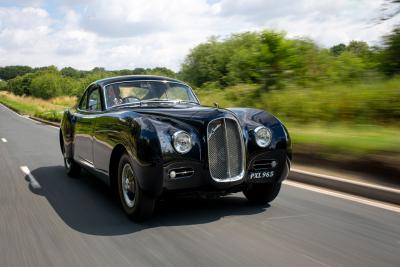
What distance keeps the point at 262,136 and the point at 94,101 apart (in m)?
2.80

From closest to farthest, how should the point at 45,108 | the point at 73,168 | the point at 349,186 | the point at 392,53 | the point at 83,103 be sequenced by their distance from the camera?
the point at 349,186, the point at 83,103, the point at 73,168, the point at 392,53, the point at 45,108

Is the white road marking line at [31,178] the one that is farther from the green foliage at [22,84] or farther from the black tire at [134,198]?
the green foliage at [22,84]

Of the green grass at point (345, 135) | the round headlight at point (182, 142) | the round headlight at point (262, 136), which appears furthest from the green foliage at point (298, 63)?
the round headlight at point (182, 142)

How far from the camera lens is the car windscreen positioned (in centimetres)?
657

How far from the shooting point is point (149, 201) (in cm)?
496

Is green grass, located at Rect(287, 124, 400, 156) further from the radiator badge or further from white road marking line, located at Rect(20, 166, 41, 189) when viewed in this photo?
white road marking line, located at Rect(20, 166, 41, 189)

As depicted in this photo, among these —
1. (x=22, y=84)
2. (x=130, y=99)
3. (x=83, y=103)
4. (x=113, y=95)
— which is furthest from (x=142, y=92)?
(x=22, y=84)

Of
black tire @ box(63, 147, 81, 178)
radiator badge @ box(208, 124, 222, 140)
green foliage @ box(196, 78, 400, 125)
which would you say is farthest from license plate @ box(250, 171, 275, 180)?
green foliage @ box(196, 78, 400, 125)

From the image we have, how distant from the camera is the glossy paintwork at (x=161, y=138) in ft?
15.7

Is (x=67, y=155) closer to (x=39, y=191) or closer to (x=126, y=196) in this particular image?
(x=39, y=191)

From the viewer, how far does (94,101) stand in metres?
7.02

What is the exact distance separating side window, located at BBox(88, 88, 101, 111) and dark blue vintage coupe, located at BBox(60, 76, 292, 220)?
1.39ft

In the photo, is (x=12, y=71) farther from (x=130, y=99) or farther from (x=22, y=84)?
(x=130, y=99)

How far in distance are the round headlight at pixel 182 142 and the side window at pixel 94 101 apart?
7.52 ft
